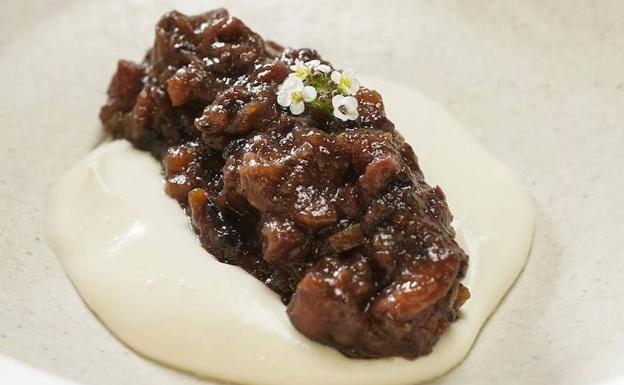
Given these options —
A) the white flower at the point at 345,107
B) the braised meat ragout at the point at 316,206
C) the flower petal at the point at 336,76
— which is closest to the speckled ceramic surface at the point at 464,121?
the braised meat ragout at the point at 316,206

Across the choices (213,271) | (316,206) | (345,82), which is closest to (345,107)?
(345,82)

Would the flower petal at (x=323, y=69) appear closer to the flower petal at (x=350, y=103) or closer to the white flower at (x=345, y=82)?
the white flower at (x=345, y=82)

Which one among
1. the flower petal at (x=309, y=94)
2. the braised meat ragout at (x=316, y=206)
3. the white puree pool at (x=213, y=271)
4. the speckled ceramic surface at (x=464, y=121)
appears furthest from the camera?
the flower petal at (x=309, y=94)

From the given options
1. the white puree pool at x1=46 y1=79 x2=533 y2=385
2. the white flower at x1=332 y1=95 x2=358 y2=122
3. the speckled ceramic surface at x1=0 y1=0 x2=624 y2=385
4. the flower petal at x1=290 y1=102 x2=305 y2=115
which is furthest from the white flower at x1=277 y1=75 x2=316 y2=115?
the speckled ceramic surface at x1=0 y1=0 x2=624 y2=385

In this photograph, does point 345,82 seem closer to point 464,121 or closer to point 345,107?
point 345,107

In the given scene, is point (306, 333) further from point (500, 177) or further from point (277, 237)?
point (500, 177)
